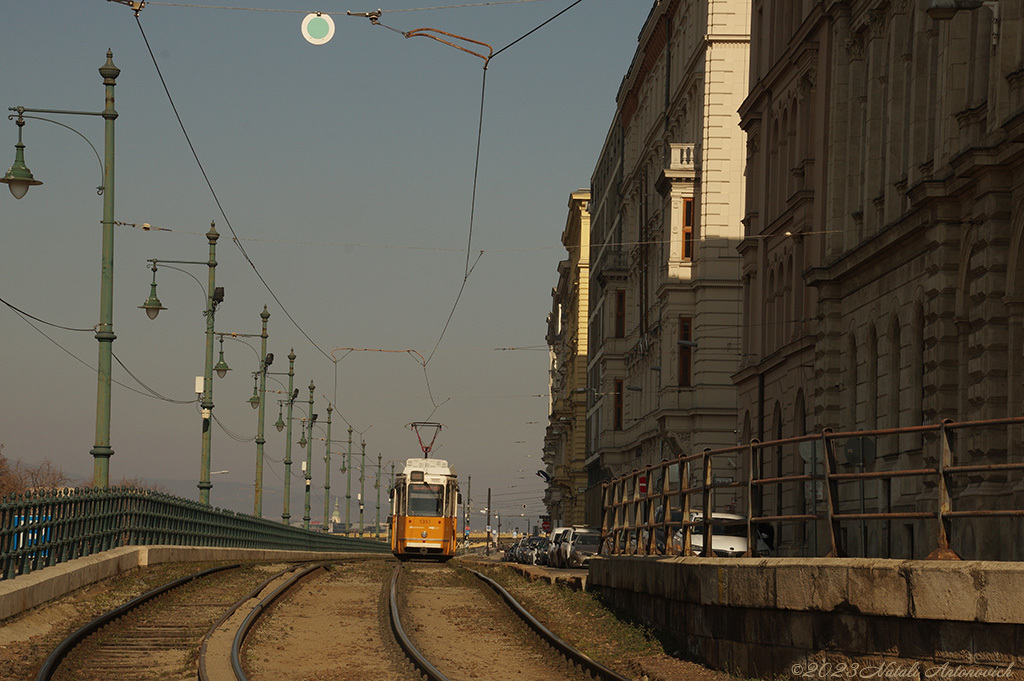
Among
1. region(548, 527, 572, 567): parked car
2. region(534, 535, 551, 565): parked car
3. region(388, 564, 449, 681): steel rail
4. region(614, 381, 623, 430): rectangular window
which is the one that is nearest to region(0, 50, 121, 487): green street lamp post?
region(388, 564, 449, 681): steel rail

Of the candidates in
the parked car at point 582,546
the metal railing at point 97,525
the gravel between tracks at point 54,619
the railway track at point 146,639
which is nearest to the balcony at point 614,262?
the parked car at point 582,546

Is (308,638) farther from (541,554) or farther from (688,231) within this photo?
(688,231)

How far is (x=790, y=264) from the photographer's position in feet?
129

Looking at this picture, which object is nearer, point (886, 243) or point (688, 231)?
point (886, 243)

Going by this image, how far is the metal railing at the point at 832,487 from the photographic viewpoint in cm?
1182

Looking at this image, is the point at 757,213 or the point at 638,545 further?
the point at 757,213

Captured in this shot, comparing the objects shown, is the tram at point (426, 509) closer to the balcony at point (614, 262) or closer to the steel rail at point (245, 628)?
the steel rail at point (245, 628)

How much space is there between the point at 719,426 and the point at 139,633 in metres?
37.1

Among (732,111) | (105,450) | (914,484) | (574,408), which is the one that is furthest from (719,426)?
(574,408)

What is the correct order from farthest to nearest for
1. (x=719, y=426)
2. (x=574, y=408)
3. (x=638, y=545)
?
(x=574, y=408) < (x=719, y=426) < (x=638, y=545)

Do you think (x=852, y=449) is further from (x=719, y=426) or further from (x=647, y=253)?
(x=647, y=253)

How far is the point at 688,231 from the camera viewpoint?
57.6 metres

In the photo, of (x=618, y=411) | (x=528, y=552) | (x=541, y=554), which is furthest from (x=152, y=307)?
(x=618, y=411)

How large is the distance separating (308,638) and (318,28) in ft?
27.4
